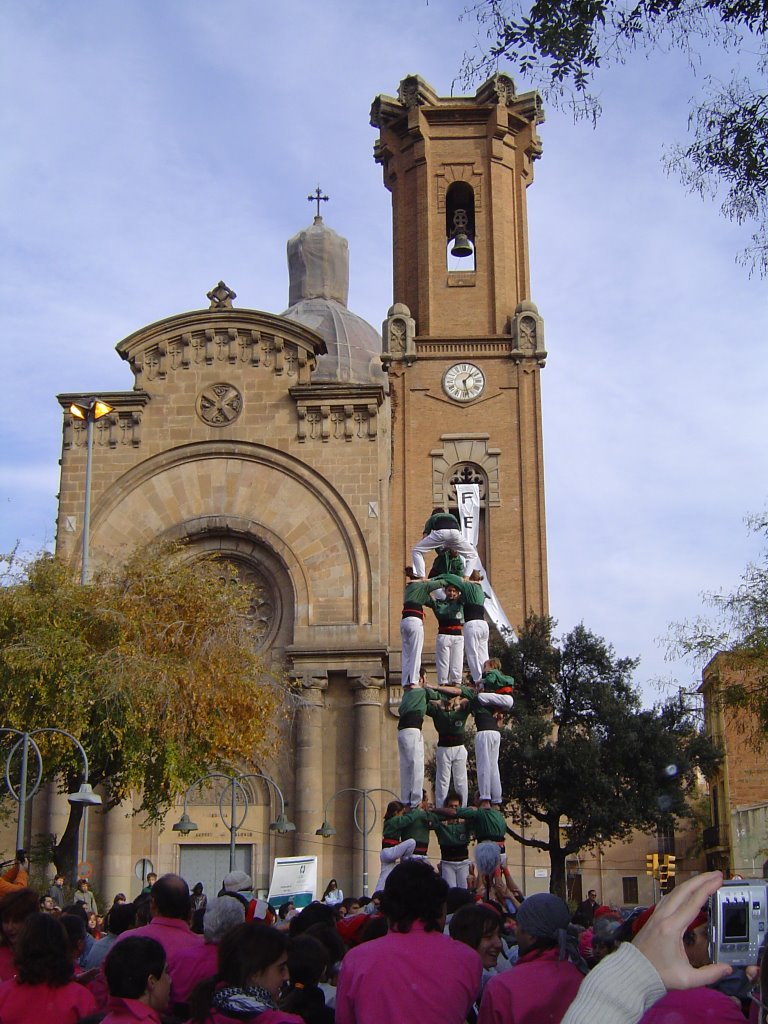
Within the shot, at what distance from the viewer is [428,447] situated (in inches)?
1889

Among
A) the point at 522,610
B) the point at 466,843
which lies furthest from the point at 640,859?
the point at 466,843

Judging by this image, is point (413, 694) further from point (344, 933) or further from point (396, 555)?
point (396, 555)

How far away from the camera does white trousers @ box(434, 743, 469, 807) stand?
53.9 feet

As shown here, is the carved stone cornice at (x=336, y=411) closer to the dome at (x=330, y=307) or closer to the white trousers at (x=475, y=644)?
the dome at (x=330, y=307)

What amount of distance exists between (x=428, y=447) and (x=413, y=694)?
3204cm

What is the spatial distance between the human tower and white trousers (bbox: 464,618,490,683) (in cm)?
1

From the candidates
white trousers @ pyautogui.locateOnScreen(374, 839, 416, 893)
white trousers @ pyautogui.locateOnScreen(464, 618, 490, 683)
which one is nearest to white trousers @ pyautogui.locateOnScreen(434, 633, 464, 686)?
white trousers @ pyautogui.locateOnScreen(464, 618, 490, 683)

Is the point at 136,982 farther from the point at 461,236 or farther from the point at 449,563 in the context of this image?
the point at 461,236

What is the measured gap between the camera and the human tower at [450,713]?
15750 mm

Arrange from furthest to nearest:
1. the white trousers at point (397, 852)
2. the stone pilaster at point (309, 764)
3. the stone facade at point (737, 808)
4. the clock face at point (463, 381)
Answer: the stone facade at point (737, 808), the clock face at point (463, 381), the stone pilaster at point (309, 764), the white trousers at point (397, 852)

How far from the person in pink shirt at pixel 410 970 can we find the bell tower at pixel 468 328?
37.3 meters

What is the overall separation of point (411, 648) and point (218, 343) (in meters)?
23.7

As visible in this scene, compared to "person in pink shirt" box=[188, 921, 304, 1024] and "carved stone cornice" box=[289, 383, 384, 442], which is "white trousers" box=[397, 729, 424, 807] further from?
"carved stone cornice" box=[289, 383, 384, 442]

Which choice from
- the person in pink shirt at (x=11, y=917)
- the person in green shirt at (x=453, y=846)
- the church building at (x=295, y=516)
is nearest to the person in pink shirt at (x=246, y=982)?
the person in pink shirt at (x=11, y=917)
